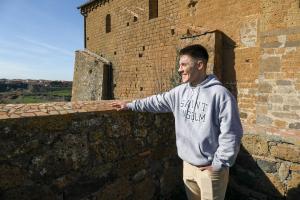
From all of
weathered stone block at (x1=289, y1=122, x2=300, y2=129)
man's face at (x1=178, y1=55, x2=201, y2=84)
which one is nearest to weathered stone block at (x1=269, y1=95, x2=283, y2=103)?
weathered stone block at (x1=289, y1=122, x2=300, y2=129)

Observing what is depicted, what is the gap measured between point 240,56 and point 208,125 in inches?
238

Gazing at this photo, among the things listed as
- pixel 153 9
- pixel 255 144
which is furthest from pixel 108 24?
pixel 255 144

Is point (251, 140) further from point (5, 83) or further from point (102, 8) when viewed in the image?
point (5, 83)

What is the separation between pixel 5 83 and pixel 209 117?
3725cm

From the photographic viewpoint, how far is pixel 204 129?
2.46 meters

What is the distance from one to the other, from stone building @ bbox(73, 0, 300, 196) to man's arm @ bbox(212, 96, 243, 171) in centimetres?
159

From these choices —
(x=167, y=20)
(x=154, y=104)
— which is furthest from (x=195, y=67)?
(x=167, y=20)

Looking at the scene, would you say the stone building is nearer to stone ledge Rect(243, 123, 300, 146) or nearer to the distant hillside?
stone ledge Rect(243, 123, 300, 146)

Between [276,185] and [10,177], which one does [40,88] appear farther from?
[10,177]

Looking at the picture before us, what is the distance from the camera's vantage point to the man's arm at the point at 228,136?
7.64 ft

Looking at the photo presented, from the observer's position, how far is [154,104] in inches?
121

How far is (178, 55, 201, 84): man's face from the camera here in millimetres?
2592

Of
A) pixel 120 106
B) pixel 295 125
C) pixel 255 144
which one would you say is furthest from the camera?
pixel 295 125

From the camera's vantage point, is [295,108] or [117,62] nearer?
[295,108]
